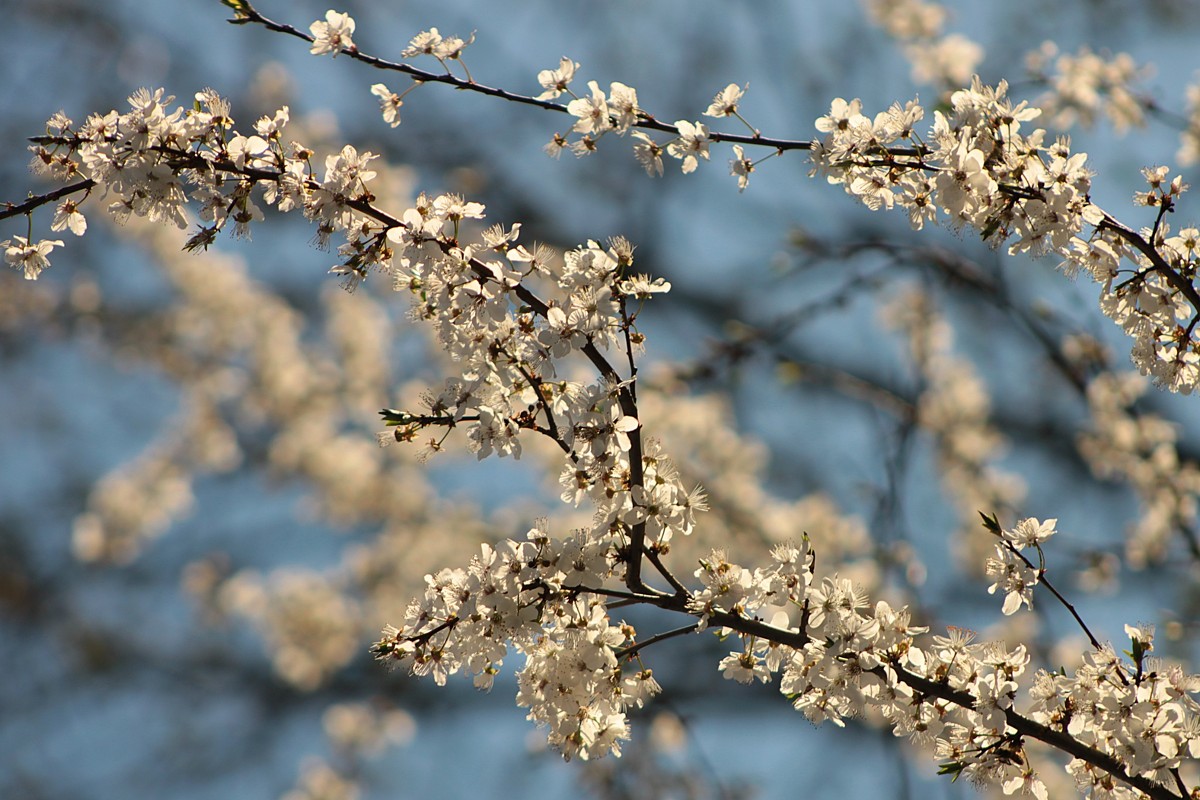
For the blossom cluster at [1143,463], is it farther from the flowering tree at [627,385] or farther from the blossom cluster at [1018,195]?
the flowering tree at [627,385]

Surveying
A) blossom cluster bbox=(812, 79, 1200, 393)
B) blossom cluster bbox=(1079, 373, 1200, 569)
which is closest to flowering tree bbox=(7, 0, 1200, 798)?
blossom cluster bbox=(812, 79, 1200, 393)

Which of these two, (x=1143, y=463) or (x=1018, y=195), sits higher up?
(x=1143, y=463)

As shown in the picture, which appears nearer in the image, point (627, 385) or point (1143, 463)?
point (627, 385)

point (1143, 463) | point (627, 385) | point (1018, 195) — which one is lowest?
point (627, 385)

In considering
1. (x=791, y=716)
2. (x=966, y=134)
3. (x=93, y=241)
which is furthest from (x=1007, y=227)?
(x=93, y=241)

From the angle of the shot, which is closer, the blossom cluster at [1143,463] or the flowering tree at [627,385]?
the flowering tree at [627,385]

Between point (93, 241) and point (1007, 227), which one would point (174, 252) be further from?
point (1007, 227)

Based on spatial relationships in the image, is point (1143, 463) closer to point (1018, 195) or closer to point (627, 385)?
point (1018, 195)

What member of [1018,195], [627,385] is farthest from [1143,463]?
[627,385]

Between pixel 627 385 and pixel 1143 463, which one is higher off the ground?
pixel 1143 463

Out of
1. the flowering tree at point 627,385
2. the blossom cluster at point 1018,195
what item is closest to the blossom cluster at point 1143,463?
the blossom cluster at point 1018,195

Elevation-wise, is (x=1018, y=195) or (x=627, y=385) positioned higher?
(x=1018, y=195)

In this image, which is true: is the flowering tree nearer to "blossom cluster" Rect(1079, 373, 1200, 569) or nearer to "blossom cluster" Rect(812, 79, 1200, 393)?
"blossom cluster" Rect(812, 79, 1200, 393)

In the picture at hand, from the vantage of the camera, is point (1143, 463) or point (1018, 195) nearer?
point (1018, 195)
